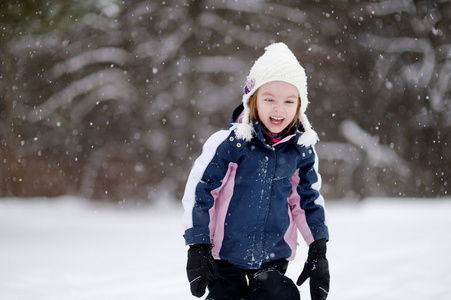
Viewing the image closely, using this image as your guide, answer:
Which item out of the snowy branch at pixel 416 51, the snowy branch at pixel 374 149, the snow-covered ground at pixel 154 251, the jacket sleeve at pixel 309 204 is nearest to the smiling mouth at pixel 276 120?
the jacket sleeve at pixel 309 204

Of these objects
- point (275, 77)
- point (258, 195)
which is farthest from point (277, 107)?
point (258, 195)

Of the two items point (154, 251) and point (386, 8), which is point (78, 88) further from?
point (386, 8)

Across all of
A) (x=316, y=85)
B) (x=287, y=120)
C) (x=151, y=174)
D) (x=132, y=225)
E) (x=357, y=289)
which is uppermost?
(x=316, y=85)

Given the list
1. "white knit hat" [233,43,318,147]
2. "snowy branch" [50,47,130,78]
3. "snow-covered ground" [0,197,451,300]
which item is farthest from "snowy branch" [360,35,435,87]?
"white knit hat" [233,43,318,147]

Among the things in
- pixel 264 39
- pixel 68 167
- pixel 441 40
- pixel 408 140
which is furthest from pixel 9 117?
pixel 441 40

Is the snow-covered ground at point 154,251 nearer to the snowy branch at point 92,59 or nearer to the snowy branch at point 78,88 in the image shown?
the snowy branch at point 78,88

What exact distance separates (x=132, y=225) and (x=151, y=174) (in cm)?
112

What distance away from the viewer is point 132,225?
6.02 meters

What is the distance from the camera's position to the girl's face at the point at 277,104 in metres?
1.88

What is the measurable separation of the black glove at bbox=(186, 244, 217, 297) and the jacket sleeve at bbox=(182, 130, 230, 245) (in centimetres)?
3

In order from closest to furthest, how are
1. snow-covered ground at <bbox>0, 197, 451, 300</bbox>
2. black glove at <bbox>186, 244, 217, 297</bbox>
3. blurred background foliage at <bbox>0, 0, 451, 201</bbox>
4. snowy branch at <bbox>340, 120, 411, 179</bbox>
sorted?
black glove at <bbox>186, 244, 217, 297</bbox>, snow-covered ground at <bbox>0, 197, 451, 300</bbox>, blurred background foliage at <bbox>0, 0, 451, 201</bbox>, snowy branch at <bbox>340, 120, 411, 179</bbox>

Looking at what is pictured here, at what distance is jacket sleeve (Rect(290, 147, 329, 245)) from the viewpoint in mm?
Answer: 1965

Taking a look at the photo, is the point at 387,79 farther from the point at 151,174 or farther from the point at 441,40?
the point at 151,174

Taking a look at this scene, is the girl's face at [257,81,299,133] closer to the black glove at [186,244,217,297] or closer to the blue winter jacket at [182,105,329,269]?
the blue winter jacket at [182,105,329,269]
